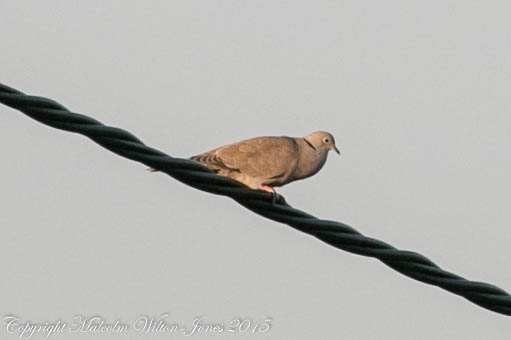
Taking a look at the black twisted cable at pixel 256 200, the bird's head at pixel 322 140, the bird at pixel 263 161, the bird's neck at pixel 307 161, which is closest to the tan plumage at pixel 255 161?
the bird at pixel 263 161

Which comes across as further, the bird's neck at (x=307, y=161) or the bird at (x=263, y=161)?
the bird's neck at (x=307, y=161)

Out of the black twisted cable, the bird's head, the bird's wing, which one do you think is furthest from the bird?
the black twisted cable

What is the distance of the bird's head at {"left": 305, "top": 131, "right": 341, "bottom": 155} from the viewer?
9.70 metres

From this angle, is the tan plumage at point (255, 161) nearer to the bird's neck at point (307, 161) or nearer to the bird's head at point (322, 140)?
the bird's neck at point (307, 161)

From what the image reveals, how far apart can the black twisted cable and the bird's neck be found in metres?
3.74

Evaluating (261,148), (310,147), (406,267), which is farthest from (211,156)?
(406,267)

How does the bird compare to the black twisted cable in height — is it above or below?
above

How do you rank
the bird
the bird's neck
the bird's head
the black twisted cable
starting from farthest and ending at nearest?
the bird's head, the bird's neck, the bird, the black twisted cable

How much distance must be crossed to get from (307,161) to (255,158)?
629mm

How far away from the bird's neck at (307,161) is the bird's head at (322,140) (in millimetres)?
188

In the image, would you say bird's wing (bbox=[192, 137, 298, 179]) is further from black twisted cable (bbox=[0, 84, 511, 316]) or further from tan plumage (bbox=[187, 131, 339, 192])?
black twisted cable (bbox=[0, 84, 511, 316])

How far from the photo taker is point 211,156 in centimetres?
862

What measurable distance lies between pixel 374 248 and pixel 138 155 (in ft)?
3.85

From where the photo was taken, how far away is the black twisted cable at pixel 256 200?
14.9 feet
